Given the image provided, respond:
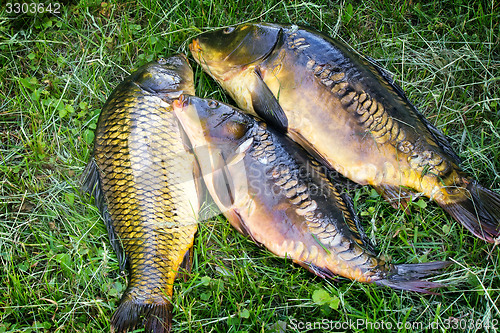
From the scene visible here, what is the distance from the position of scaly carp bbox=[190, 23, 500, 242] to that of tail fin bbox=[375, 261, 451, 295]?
0.41 metres

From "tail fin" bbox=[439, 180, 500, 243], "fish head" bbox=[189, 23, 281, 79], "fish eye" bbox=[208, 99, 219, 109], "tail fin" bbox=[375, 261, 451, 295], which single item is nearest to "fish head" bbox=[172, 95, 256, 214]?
"fish eye" bbox=[208, 99, 219, 109]

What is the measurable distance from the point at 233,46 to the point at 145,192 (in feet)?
4.16

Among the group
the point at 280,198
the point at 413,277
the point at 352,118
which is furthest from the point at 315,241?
the point at 352,118

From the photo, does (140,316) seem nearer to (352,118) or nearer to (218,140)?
(218,140)

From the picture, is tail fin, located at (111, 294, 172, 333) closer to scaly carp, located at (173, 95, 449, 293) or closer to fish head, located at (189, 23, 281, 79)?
scaly carp, located at (173, 95, 449, 293)

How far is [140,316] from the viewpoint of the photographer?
2.62 meters

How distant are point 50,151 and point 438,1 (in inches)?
134

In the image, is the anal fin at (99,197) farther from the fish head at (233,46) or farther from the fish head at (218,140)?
the fish head at (233,46)

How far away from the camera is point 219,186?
2.89 metres

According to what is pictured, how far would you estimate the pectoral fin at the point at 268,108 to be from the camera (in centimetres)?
304

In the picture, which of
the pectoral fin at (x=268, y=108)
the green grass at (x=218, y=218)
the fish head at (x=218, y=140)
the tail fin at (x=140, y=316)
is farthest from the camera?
the pectoral fin at (x=268, y=108)

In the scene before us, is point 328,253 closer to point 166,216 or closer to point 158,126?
point 166,216

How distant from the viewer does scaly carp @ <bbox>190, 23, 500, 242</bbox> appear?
9.46 feet

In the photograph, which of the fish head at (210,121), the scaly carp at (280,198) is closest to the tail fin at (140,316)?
the scaly carp at (280,198)
